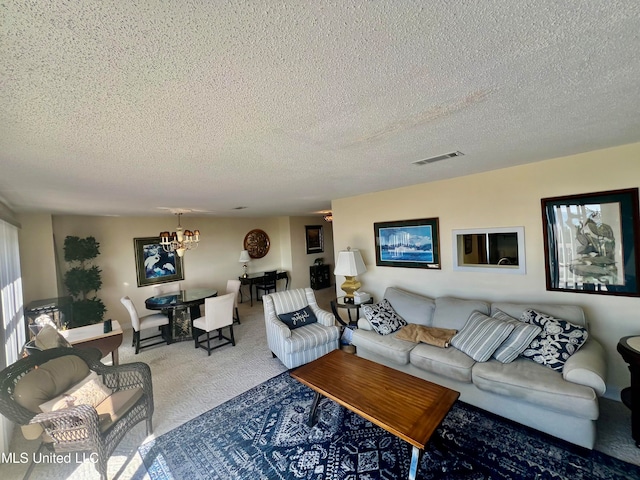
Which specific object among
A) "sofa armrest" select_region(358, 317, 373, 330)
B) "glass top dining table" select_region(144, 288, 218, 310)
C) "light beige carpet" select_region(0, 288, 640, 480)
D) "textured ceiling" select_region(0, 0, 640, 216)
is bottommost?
"light beige carpet" select_region(0, 288, 640, 480)

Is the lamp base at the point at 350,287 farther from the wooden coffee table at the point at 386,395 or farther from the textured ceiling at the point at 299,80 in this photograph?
the textured ceiling at the point at 299,80

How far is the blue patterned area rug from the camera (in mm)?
1806

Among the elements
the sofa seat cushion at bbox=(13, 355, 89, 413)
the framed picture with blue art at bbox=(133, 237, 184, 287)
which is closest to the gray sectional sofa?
the sofa seat cushion at bbox=(13, 355, 89, 413)

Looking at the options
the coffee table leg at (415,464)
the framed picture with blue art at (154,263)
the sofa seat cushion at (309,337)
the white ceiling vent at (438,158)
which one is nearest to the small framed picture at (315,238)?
the framed picture with blue art at (154,263)

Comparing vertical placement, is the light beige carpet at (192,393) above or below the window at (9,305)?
below

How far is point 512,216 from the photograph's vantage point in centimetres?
289

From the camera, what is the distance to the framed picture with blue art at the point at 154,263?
556 centimetres

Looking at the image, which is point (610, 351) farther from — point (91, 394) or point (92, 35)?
point (91, 394)

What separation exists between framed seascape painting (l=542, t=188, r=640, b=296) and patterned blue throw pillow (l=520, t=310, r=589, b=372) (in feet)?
1.58

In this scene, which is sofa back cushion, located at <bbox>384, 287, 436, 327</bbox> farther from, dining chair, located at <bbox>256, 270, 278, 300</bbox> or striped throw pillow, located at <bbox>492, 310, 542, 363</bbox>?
dining chair, located at <bbox>256, 270, 278, 300</bbox>

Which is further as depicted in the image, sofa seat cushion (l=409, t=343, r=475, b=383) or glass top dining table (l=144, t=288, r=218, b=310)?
glass top dining table (l=144, t=288, r=218, b=310)

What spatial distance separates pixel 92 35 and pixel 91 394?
8.24 feet

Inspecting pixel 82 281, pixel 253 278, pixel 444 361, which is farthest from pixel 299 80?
pixel 253 278

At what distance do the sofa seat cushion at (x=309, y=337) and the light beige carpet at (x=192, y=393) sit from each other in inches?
17.5
